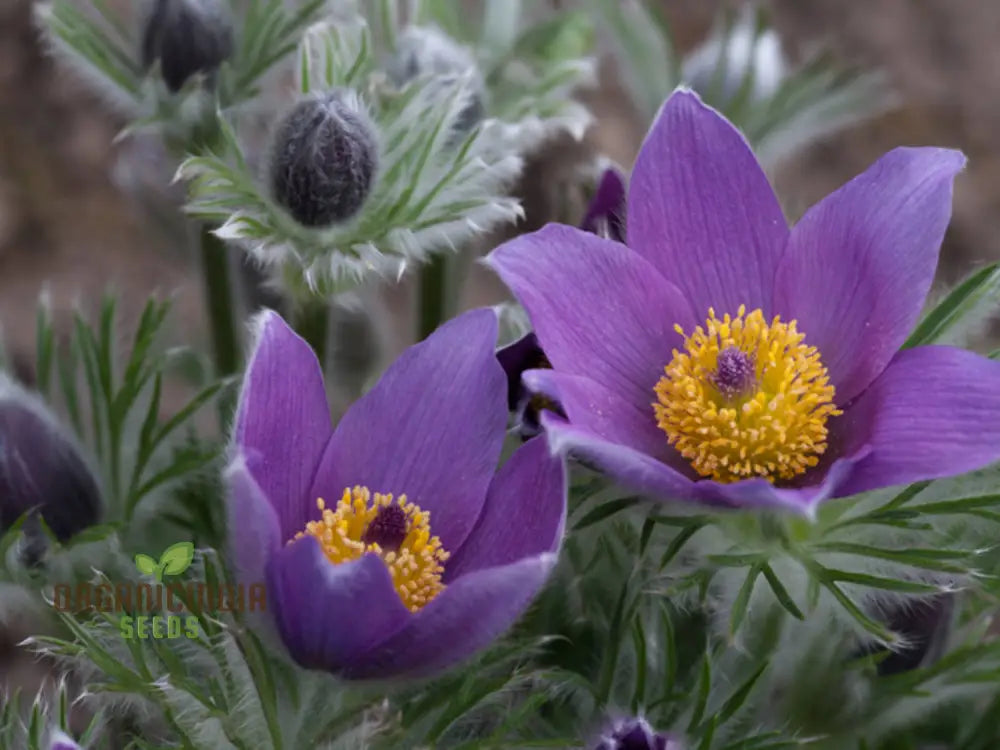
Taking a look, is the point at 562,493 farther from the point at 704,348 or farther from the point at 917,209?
the point at 917,209

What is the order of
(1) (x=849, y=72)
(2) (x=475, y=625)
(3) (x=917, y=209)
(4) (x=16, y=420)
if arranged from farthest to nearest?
(1) (x=849, y=72) → (4) (x=16, y=420) → (3) (x=917, y=209) → (2) (x=475, y=625)

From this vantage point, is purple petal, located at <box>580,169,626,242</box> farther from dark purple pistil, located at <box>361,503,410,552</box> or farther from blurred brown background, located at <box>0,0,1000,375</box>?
blurred brown background, located at <box>0,0,1000,375</box>

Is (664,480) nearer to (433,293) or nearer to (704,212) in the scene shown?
(704,212)

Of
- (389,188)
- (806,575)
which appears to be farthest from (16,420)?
(806,575)

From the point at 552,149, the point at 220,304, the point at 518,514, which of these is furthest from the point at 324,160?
the point at 552,149

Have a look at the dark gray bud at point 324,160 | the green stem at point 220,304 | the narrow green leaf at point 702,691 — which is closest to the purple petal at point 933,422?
the narrow green leaf at point 702,691

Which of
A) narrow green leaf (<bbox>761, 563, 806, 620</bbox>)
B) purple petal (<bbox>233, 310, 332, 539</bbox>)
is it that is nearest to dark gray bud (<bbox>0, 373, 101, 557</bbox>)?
purple petal (<bbox>233, 310, 332, 539</bbox>)
